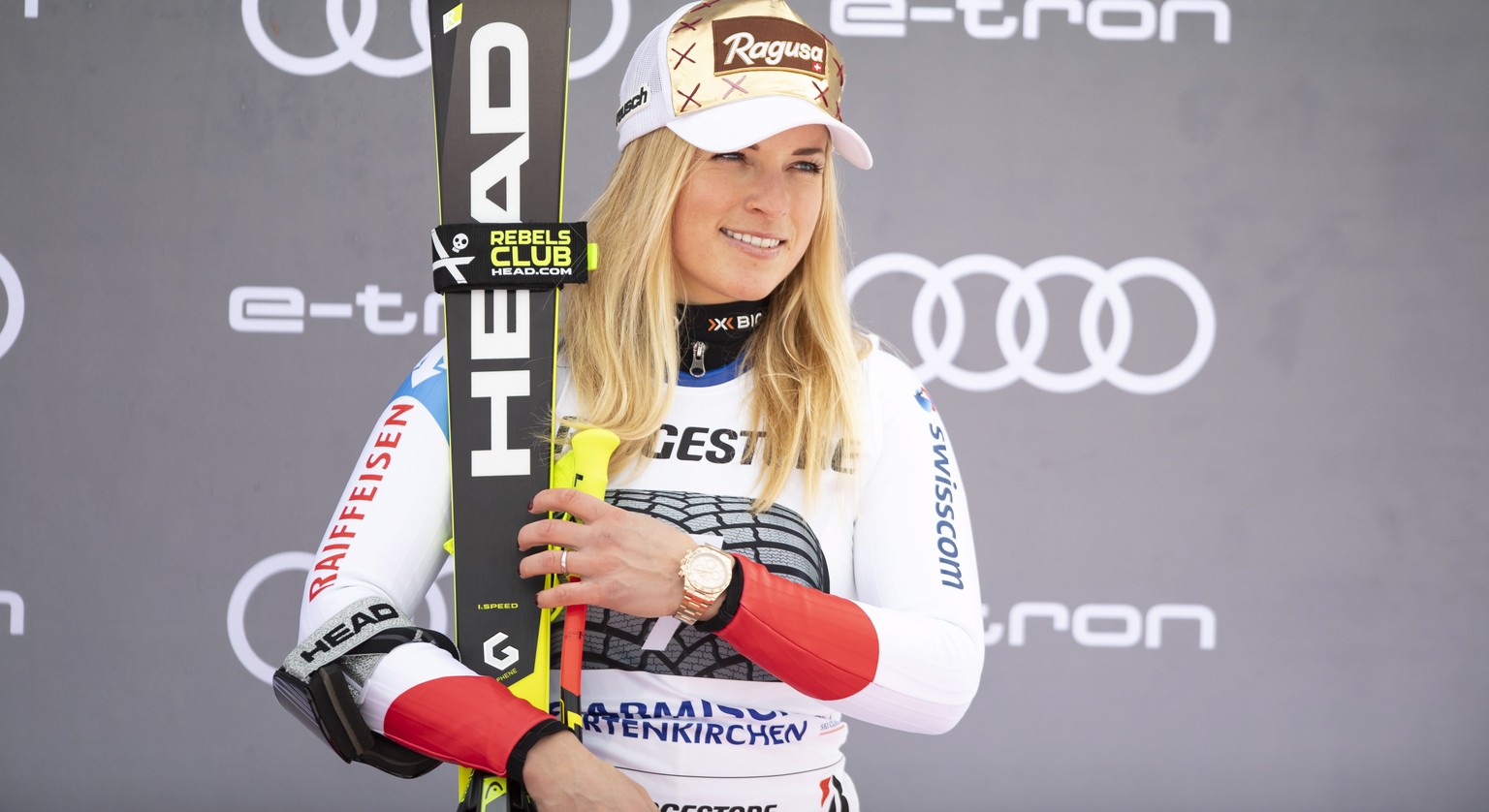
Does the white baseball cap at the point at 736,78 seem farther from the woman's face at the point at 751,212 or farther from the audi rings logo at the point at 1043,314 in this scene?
the audi rings logo at the point at 1043,314

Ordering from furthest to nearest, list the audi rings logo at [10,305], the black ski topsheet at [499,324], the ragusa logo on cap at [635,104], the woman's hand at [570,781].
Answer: the audi rings logo at [10,305] → the ragusa logo on cap at [635,104] → the black ski topsheet at [499,324] → the woman's hand at [570,781]

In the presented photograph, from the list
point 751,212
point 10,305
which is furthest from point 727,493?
point 10,305

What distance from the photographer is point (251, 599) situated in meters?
2.76

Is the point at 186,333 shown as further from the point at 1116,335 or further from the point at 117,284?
the point at 1116,335

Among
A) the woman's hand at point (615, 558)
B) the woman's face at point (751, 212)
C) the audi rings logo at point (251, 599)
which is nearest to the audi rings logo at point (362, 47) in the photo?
the audi rings logo at point (251, 599)

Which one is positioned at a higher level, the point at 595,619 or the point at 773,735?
the point at 595,619

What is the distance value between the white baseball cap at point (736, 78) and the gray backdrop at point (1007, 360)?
1.54 metres

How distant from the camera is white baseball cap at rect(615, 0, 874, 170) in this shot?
1.19 metres

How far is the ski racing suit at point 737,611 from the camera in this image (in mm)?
1058

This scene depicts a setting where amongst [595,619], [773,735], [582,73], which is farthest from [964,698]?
[582,73]

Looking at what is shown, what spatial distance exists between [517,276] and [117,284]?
1.95 metres

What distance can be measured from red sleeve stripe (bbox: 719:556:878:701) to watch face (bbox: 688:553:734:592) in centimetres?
2

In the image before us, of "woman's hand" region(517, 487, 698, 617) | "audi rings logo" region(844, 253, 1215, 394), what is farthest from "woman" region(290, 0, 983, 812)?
"audi rings logo" region(844, 253, 1215, 394)

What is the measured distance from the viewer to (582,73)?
9.00ft
